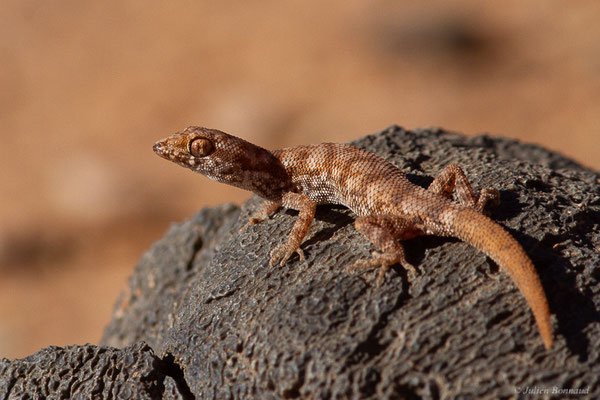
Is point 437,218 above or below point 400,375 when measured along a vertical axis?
above

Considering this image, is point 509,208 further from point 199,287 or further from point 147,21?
point 147,21

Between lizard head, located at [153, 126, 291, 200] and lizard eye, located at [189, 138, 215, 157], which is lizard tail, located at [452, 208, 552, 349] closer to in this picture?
lizard head, located at [153, 126, 291, 200]

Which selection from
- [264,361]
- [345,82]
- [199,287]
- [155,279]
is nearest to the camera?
[264,361]

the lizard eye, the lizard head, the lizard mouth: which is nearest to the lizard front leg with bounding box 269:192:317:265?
the lizard head

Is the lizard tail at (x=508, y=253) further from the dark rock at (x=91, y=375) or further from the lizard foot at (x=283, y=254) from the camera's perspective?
the dark rock at (x=91, y=375)

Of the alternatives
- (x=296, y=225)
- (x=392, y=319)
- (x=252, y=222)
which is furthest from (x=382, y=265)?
(x=252, y=222)

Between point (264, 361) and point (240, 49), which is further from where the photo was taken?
point (240, 49)

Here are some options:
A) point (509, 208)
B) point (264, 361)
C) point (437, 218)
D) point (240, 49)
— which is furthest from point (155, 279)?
point (240, 49)

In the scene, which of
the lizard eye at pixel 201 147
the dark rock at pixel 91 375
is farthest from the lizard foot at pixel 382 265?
the lizard eye at pixel 201 147
